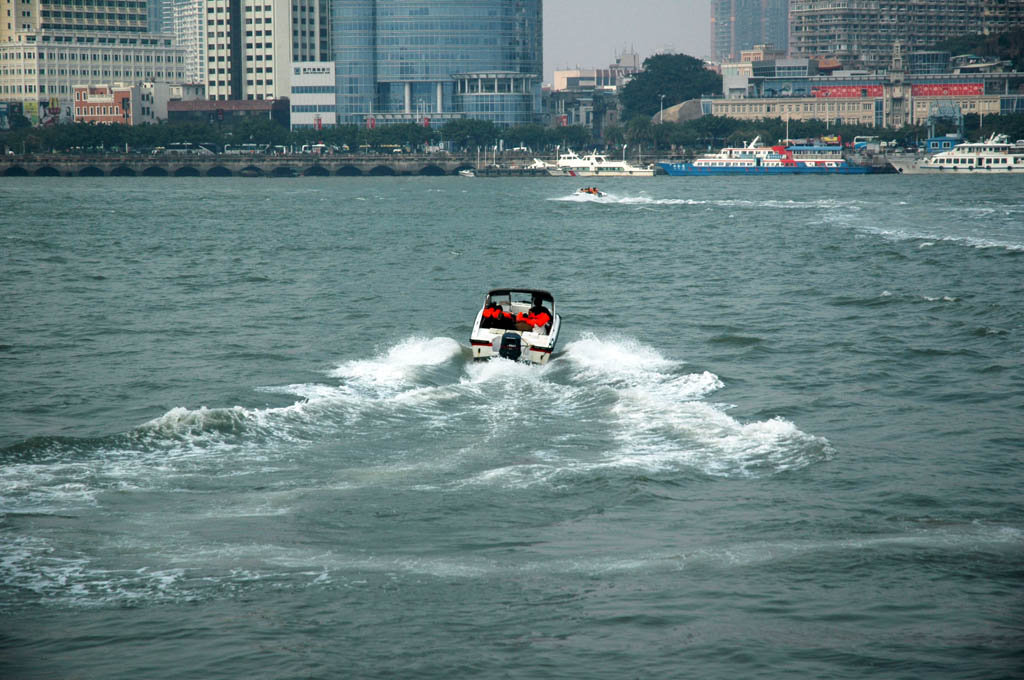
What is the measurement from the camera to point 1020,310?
41219 millimetres

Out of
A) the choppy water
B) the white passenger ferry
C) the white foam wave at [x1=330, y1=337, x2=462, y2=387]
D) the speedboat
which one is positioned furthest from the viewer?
the white passenger ferry

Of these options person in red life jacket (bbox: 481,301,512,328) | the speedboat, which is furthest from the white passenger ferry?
person in red life jacket (bbox: 481,301,512,328)

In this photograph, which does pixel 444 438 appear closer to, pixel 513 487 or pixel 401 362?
pixel 513 487

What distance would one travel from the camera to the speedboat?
100 ft

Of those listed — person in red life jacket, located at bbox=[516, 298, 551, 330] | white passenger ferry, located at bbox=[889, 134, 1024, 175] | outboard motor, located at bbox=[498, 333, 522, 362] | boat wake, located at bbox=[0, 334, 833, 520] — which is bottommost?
boat wake, located at bbox=[0, 334, 833, 520]

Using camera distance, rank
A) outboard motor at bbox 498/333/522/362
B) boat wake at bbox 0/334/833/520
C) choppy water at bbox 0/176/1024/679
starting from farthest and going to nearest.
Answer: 1. outboard motor at bbox 498/333/522/362
2. boat wake at bbox 0/334/833/520
3. choppy water at bbox 0/176/1024/679

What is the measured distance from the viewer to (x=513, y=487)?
20.0 m

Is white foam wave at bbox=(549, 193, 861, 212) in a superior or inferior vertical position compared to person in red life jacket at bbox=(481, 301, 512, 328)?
superior

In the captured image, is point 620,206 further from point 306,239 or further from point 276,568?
point 276,568

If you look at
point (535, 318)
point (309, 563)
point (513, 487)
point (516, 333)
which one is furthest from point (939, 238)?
point (309, 563)

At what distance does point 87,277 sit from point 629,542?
43.8 m

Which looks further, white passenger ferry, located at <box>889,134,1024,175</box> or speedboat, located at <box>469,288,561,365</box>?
white passenger ferry, located at <box>889,134,1024,175</box>

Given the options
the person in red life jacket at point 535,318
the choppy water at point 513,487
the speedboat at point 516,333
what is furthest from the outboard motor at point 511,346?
the person in red life jacket at point 535,318

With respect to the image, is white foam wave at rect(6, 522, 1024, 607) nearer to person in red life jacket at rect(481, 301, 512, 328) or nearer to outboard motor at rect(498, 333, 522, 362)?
outboard motor at rect(498, 333, 522, 362)
